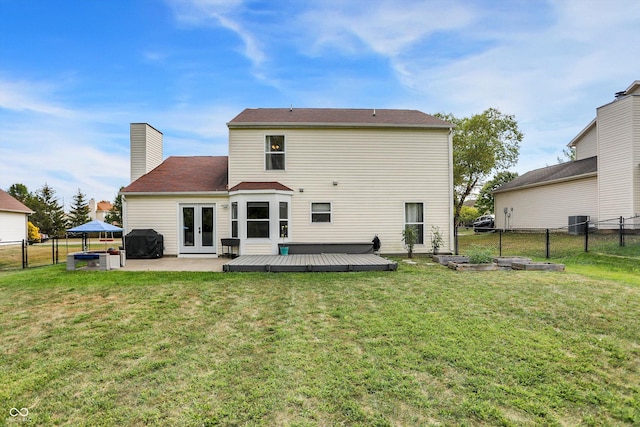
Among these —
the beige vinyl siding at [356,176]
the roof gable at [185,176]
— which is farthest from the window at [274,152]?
the roof gable at [185,176]

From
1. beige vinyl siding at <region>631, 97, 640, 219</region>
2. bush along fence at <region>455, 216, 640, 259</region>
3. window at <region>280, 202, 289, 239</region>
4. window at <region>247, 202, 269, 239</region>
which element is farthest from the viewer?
beige vinyl siding at <region>631, 97, 640, 219</region>

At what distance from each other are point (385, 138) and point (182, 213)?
894cm

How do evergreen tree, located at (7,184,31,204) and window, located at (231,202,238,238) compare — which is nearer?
window, located at (231,202,238,238)

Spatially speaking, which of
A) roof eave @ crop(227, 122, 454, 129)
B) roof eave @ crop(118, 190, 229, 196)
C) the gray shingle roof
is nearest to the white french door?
roof eave @ crop(118, 190, 229, 196)

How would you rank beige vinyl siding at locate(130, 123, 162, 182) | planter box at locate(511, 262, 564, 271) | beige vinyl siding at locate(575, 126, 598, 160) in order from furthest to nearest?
beige vinyl siding at locate(575, 126, 598, 160) → beige vinyl siding at locate(130, 123, 162, 182) → planter box at locate(511, 262, 564, 271)

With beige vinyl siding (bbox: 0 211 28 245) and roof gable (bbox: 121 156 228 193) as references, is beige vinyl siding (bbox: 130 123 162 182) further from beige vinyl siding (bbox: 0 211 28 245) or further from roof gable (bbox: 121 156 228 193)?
beige vinyl siding (bbox: 0 211 28 245)

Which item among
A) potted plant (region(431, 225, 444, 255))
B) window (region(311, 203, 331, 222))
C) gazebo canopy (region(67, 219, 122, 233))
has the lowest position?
potted plant (region(431, 225, 444, 255))

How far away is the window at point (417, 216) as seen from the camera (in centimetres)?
1230

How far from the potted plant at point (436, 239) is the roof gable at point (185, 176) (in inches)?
346

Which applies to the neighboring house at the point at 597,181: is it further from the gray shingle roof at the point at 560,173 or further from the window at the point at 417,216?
the window at the point at 417,216

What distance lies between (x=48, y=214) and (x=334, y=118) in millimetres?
44038

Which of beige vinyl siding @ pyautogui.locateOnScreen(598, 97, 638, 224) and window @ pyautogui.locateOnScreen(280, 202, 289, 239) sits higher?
beige vinyl siding @ pyautogui.locateOnScreen(598, 97, 638, 224)

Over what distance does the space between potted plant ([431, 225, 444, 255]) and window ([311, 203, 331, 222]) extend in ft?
14.2

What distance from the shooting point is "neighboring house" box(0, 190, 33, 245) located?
22.7 metres
